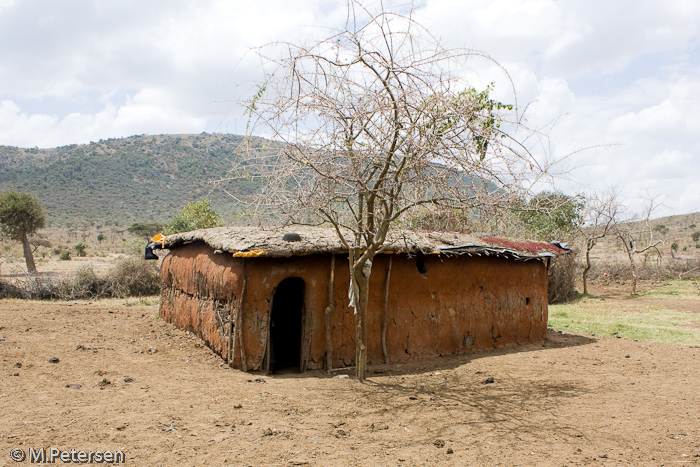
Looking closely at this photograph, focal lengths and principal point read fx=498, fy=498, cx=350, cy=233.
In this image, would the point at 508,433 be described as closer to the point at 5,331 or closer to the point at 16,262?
the point at 5,331

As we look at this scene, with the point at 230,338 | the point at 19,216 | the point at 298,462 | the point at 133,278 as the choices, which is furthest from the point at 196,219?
the point at 298,462

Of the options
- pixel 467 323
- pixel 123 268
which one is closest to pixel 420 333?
pixel 467 323

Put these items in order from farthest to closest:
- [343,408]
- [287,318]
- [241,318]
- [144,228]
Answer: [144,228]
[287,318]
[241,318]
[343,408]

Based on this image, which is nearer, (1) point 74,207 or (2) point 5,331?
(2) point 5,331

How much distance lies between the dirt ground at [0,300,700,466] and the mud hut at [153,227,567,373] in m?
0.53

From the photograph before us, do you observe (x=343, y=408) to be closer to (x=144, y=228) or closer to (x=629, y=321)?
(x=629, y=321)

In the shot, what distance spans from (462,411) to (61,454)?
4.13 m

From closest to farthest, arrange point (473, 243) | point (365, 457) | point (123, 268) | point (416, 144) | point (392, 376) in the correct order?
point (365, 457), point (416, 144), point (392, 376), point (473, 243), point (123, 268)

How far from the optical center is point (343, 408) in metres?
5.86

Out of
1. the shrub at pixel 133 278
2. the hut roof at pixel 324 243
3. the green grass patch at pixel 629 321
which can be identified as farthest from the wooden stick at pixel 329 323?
the shrub at pixel 133 278

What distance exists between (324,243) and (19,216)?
19.0m

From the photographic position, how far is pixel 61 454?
13.7 ft

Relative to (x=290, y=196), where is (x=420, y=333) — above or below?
below

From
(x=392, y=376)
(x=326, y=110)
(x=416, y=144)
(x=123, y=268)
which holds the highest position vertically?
(x=326, y=110)
